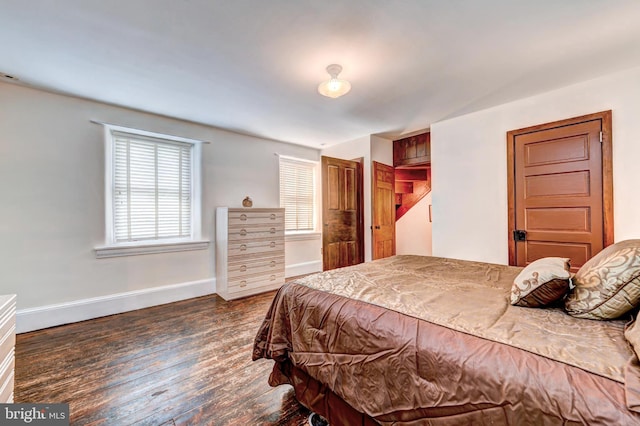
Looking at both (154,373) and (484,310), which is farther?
(154,373)

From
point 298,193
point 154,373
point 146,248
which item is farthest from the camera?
point 298,193

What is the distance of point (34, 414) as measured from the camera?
4.13ft

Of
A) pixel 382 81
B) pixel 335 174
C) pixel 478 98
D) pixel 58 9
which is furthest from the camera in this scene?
pixel 335 174

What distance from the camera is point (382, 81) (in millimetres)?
2432

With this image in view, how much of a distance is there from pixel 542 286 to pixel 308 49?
2.08 meters

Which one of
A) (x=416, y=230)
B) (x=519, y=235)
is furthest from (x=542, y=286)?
(x=416, y=230)

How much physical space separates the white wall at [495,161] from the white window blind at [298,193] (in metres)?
2.30

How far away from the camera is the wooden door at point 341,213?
12.9 ft

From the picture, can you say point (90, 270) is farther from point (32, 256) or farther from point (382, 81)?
point (382, 81)

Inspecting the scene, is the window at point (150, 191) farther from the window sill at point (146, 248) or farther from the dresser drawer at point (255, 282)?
the dresser drawer at point (255, 282)

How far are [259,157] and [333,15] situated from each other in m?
2.84

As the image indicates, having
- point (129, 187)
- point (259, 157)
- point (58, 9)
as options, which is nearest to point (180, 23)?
point (58, 9)

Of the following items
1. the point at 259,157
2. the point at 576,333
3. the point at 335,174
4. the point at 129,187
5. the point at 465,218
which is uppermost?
the point at 259,157

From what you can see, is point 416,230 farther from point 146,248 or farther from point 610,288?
point 146,248
